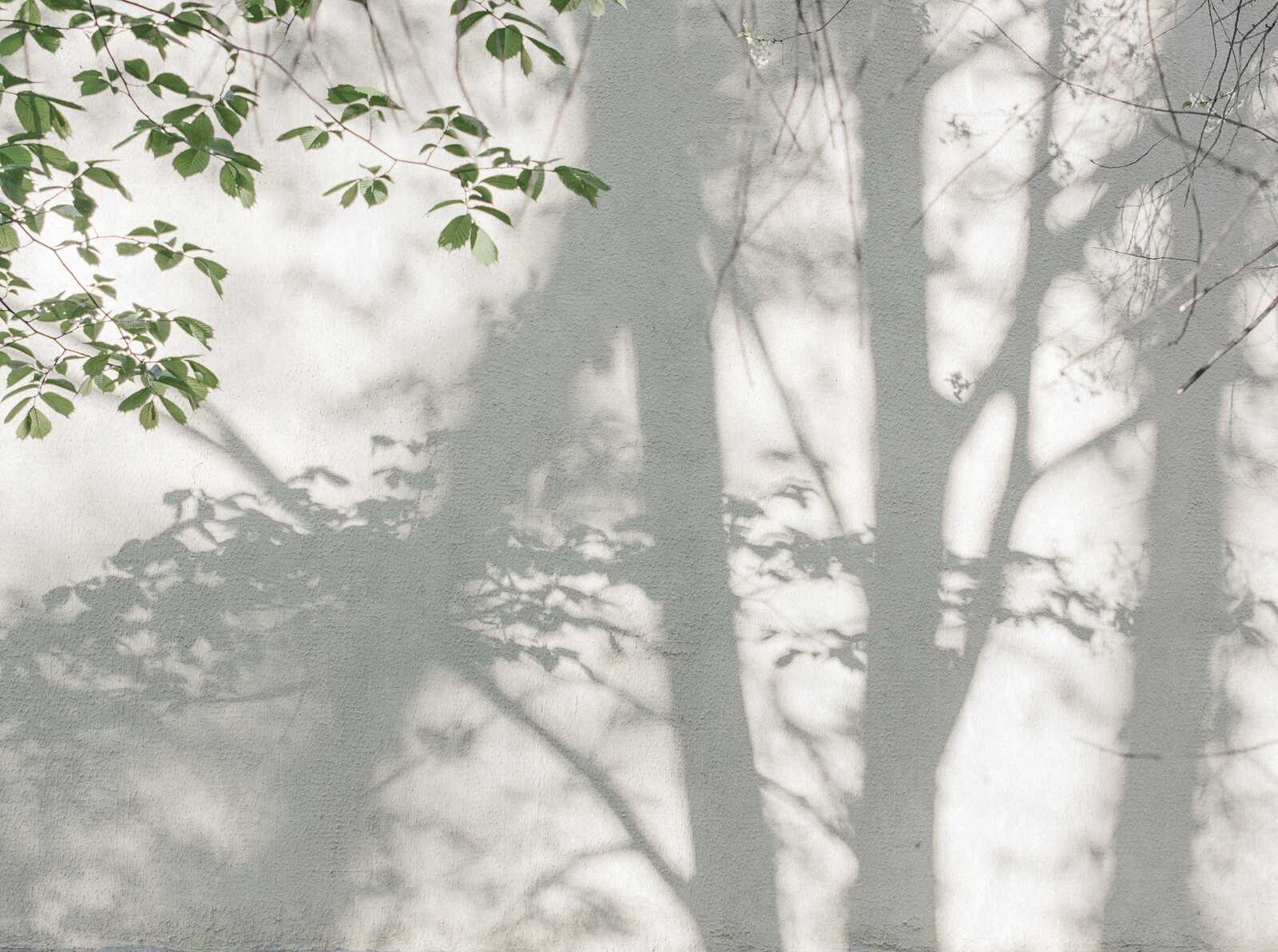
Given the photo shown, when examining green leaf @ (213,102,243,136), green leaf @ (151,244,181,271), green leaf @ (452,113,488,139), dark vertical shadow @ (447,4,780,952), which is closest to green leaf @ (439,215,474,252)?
green leaf @ (452,113,488,139)

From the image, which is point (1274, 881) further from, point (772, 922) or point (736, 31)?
point (736, 31)

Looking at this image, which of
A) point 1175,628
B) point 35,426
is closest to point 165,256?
point 35,426

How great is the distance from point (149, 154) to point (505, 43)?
1.74 meters

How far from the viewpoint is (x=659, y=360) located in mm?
3291

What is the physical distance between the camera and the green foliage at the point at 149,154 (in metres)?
1.91

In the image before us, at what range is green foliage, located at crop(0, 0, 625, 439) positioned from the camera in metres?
1.91

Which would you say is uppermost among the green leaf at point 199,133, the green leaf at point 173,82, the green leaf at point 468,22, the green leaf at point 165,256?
the green leaf at point 468,22

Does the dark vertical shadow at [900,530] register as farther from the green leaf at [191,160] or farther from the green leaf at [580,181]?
the green leaf at [191,160]

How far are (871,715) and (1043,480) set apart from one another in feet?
3.02

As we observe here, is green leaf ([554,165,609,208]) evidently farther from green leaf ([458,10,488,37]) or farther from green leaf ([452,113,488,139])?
green leaf ([458,10,488,37])

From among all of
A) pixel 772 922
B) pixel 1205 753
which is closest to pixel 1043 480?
pixel 1205 753

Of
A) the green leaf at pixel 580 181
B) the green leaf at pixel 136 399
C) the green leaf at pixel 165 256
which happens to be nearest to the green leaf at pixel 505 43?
the green leaf at pixel 580 181

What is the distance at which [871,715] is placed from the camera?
3.30m

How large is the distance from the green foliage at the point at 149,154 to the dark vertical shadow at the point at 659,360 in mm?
307
